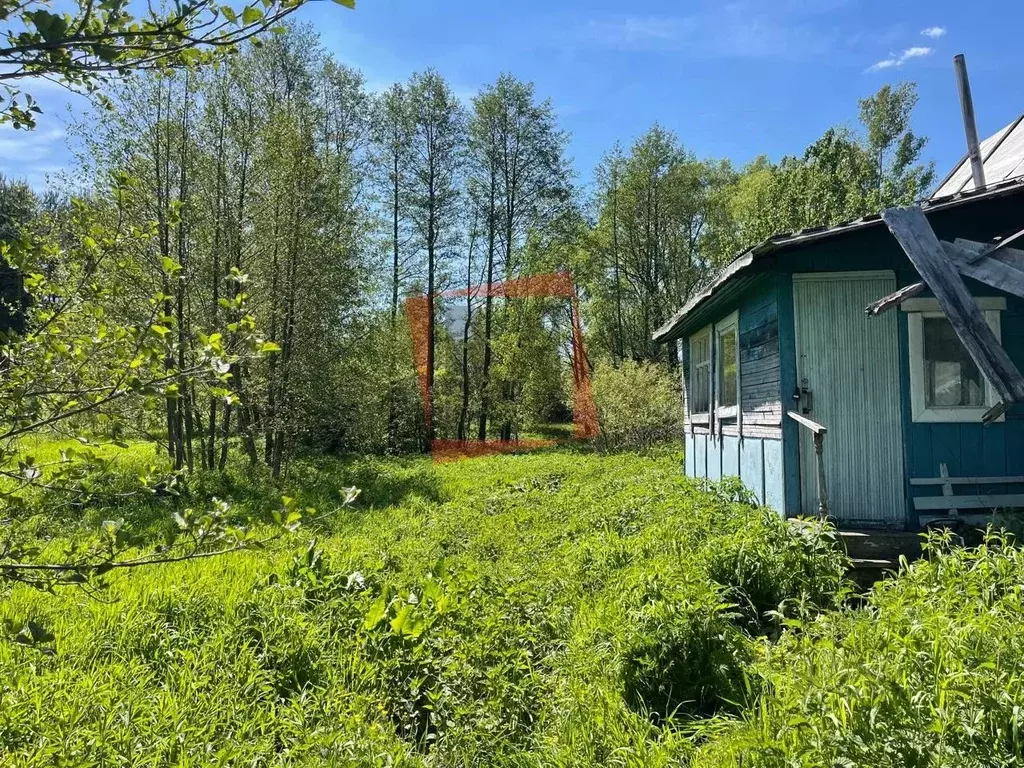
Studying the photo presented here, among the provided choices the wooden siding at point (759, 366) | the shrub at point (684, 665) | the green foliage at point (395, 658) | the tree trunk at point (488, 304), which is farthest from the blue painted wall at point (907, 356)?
the tree trunk at point (488, 304)

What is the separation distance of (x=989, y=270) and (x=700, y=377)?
5.95m

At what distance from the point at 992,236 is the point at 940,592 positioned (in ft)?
12.5

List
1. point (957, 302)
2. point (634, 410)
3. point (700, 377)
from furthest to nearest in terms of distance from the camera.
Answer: point (634, 410)
point (700, 377)
point (957, 302)

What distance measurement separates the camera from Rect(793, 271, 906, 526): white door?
552cm

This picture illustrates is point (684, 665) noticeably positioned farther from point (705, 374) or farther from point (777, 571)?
point (705, 374)

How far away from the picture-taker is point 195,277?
41.8 feet

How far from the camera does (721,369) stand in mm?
8320

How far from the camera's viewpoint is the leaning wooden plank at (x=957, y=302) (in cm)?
348

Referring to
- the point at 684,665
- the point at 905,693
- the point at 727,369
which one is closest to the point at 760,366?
the point at 727,369

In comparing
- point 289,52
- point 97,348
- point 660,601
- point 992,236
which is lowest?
point 660,601

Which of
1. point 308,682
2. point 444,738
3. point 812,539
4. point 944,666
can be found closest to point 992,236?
point 812,539

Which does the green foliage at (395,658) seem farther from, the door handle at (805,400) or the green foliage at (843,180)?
the green foliage at (843,180)

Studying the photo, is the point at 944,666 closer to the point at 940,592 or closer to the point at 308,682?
the point at 940,592

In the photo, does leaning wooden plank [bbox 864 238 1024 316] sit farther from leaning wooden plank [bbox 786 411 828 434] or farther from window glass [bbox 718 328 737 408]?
window glass [bbox 718 328 737 408]
